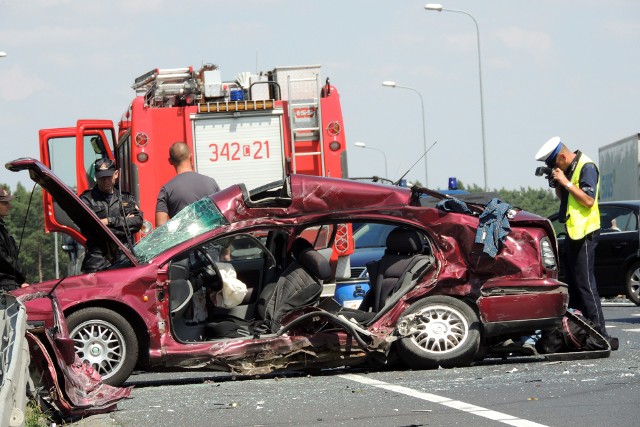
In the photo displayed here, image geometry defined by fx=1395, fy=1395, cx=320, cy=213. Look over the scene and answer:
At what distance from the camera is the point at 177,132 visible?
17.6 meters

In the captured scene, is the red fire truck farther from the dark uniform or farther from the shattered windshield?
the shattered windshield

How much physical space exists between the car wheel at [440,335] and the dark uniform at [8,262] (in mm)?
3221

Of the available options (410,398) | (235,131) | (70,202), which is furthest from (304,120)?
(410,398)

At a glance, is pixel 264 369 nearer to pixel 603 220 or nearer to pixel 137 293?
pixel 137 293

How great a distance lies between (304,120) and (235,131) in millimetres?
888

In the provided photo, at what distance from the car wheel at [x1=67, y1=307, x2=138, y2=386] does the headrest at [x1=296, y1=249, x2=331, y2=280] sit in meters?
1.47

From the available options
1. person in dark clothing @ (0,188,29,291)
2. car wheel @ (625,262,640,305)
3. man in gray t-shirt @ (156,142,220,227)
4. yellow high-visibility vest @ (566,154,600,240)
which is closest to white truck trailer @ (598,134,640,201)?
car wheel @ (625,262,640,305)

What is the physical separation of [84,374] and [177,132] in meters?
8.72

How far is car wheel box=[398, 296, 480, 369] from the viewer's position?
11.0 m

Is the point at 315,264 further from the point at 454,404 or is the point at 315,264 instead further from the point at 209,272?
the point at 454,404

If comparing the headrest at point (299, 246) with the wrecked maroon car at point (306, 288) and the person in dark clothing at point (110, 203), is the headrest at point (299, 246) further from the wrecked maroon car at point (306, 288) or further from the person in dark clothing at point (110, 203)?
the person in dark clothing at point (110, 203)

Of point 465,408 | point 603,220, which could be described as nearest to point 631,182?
point 603,220

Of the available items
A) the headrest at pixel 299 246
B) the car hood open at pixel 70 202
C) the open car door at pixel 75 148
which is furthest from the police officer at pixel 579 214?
the open car door at pixel 75 148

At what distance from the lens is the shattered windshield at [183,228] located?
10.9m
